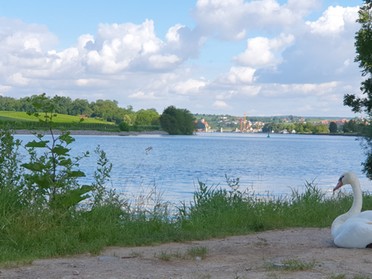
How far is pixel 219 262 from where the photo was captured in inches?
334

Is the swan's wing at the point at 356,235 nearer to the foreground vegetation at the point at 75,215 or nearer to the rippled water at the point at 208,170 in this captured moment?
the foreground vegetation at the point at 75,215

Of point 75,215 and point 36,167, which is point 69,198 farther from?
point 36,167

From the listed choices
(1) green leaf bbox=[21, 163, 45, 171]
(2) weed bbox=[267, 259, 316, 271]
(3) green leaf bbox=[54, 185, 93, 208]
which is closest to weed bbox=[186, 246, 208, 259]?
(2) weed bbox=[267, 259, 316, 271]

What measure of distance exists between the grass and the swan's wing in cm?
196

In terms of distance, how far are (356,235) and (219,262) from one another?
230 cm

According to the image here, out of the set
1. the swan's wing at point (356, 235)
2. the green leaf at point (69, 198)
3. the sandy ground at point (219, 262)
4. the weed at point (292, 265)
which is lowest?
the sandy ground at point (219, 262)

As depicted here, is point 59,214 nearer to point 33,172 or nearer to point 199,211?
point 33,172

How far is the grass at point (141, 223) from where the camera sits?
9.34m

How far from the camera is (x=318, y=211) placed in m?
13.6

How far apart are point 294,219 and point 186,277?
5.91m

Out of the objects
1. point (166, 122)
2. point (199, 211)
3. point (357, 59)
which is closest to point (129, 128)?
point (166, 122)

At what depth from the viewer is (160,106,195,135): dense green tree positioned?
149875 millimetres

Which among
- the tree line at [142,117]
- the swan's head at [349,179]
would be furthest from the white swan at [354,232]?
the tree line at [142,117]

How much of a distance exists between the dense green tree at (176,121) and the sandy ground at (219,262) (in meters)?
137
